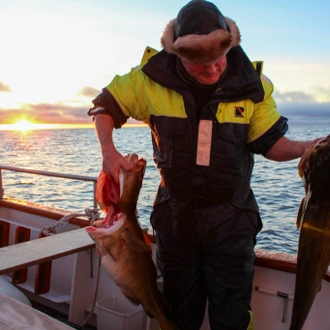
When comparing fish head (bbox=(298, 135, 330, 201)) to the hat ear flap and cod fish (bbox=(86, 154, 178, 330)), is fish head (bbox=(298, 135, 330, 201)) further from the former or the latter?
the hat ear flap

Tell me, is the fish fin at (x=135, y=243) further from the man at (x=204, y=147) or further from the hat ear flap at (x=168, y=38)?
the hat ear flap at (x=168, y=38)

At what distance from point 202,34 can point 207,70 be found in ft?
0.85

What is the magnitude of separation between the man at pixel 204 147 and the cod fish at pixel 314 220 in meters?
0.57

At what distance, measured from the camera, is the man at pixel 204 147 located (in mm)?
3129

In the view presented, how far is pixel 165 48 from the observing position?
3141 millimetres

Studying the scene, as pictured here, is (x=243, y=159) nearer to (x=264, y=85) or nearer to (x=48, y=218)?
(x=264, y=85)

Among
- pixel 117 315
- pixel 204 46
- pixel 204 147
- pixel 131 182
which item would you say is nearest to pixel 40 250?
pixel 117 315

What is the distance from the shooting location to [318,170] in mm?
2363

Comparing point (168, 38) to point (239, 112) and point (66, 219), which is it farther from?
point (66, 219)

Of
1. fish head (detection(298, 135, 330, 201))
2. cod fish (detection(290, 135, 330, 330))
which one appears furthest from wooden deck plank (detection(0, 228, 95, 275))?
fish head (detection(298, 135, 330, 201))

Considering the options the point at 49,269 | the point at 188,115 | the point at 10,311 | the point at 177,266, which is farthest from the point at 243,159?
the point at 49,269

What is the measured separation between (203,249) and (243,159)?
29.3 inches

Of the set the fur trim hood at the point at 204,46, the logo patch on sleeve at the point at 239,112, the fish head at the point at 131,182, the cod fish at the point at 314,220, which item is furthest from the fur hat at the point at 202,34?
the cod fish at the point at 314,220

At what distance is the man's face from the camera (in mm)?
3010
